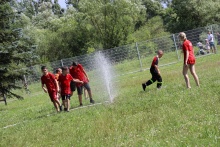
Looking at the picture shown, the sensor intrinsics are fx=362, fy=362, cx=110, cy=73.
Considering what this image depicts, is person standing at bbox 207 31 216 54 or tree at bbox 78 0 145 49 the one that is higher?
tree at bbox 78 0 145 49

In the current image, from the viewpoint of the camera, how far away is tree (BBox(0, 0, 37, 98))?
22281 millimetres

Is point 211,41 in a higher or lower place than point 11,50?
lower

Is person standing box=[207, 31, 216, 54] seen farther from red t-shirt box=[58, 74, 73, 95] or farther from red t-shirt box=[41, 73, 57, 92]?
red t-shirt box=[41, 73, 57, 92]

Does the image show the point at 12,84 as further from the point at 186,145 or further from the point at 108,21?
the point at 108,21

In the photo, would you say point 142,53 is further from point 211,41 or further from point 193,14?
point 193,14

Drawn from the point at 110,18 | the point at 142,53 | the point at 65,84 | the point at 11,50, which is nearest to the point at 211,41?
the point at 142,53

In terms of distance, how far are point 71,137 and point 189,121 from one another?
2780mm

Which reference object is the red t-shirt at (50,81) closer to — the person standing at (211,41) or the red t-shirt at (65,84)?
the red t-shirt at (65,84)

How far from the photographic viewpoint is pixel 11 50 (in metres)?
22.3

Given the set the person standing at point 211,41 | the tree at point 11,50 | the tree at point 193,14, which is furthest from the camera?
the tree at point 193,14

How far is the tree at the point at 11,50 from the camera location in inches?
877

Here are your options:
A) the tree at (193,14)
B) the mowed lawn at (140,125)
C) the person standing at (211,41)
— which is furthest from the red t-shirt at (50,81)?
the tree at (193,14)

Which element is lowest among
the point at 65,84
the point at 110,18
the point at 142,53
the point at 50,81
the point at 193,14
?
the point at 65,84

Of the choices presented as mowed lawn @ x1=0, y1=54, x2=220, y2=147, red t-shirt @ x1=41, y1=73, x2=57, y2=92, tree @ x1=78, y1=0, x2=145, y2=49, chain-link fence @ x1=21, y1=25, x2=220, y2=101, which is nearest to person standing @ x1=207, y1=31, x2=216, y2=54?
chain-link fence @ x1=21, y1=25, x2=220, y2=101
